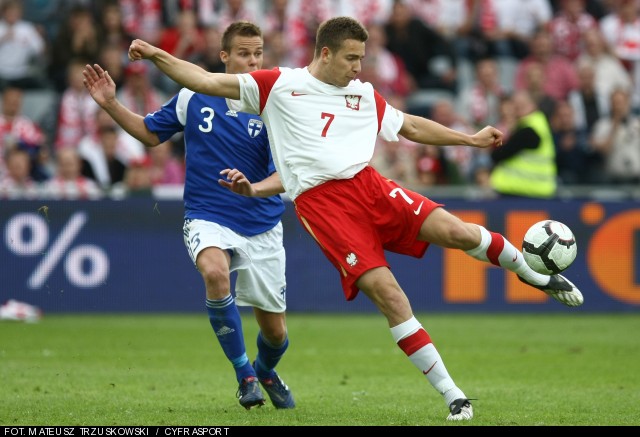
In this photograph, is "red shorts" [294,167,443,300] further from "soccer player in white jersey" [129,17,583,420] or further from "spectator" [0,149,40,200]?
"spectator" [0,149,40,200]

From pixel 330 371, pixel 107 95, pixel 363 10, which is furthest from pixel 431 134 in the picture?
pixel 363 10

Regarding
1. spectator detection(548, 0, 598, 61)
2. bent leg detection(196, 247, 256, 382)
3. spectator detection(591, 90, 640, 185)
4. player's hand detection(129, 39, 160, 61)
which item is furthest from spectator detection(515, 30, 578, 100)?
player's hand detection(129, 39, 160, 61)

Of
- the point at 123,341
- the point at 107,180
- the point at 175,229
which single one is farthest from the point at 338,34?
the point at 107,180

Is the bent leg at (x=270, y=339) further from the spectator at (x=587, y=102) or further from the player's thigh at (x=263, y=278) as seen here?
the spectator at (x=587, y=102)

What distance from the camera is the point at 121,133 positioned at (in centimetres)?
1656

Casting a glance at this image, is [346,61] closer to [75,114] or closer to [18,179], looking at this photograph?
[18,179]

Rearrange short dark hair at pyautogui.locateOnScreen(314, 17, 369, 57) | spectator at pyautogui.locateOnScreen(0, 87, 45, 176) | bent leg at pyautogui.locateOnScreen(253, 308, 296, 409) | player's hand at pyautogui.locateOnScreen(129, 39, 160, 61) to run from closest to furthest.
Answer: player's hand at pyautogui.locateOnScreen(129, 39, 160, 61), short dark hair at pyautogui.locateOnScreen(314, 17, 369, 57), bent leg at pyautogui.locateOnScreen(253, 308, 296, 409), spectator at pyautogui.locateOnScreen(0, 87, 45, 176)

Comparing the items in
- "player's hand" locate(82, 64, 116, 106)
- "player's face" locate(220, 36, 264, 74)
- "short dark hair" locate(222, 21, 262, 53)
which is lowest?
"player's hand" locate(82, 64, 116, 106)

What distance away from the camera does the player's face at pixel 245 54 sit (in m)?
8.46

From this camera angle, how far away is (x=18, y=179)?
15.2 m

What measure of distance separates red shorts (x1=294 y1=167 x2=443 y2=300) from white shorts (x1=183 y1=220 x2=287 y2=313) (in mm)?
911

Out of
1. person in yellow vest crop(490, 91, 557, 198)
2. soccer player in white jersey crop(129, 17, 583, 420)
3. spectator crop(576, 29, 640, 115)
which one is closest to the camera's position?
soccer player in white jersey crop(129, 17, 583, 420)

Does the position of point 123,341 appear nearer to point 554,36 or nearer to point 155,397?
point 155,397

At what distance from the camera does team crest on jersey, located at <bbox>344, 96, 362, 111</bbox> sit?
7.67 meters
